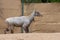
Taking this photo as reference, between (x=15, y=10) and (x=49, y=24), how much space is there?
23 centimetres

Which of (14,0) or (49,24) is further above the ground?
(14,0)

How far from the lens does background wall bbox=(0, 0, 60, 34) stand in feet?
4.33

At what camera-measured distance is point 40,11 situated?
1.32m

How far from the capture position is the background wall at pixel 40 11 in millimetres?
1321
